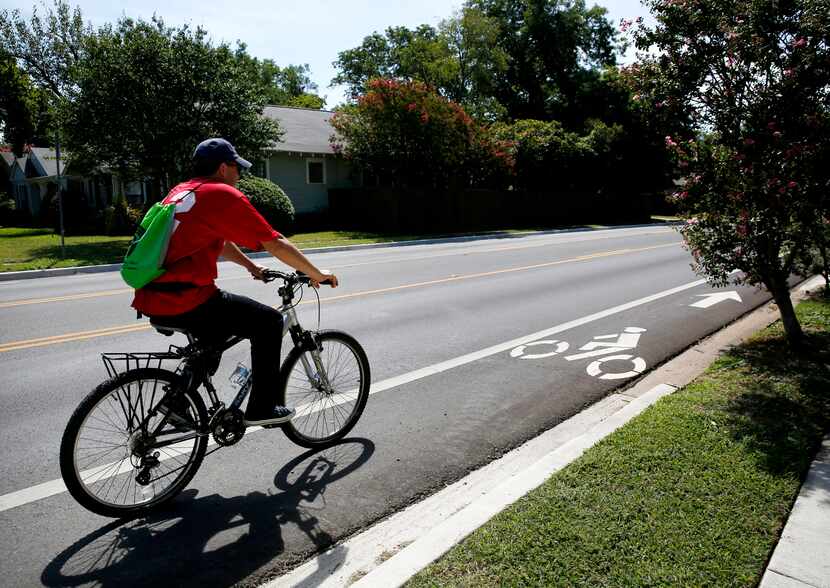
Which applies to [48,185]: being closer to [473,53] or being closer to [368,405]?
[473,53]

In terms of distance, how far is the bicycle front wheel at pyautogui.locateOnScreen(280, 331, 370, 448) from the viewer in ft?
13.9

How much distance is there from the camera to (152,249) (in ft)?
10.7

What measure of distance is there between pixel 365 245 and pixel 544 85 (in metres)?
45.9

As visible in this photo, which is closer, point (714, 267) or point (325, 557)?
point (325, 557)

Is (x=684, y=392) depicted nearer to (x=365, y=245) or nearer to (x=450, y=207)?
(x=365, y=245)

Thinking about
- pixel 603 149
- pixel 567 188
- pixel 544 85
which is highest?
pixel 544 85

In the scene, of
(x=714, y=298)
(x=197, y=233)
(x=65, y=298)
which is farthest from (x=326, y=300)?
(x=714, y=298)

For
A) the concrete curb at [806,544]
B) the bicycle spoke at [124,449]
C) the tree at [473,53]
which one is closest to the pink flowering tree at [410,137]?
the tree at [473,53]

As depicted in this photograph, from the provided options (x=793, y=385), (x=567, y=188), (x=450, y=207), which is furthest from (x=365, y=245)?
(x=567, y=188)

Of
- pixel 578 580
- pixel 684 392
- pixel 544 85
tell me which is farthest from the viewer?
pixel 544 85

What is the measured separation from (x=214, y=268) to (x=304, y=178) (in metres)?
28.6

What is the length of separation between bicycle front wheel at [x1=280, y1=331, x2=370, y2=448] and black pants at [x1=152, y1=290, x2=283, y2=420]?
0.21 meters

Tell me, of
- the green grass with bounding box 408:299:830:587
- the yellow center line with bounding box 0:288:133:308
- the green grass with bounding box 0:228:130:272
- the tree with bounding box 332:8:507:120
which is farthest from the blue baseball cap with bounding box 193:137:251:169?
the tree with bounding box 332:8:507:120

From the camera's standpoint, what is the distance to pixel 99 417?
10.8 ft
